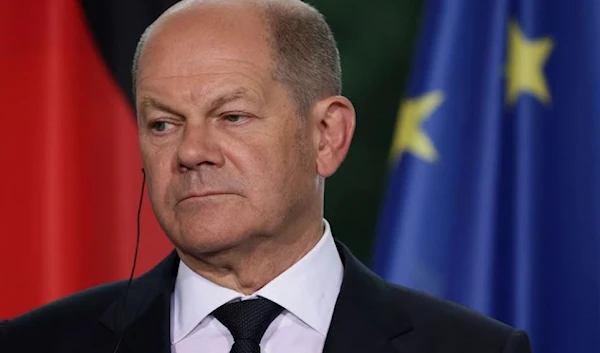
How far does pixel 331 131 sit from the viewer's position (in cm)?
191

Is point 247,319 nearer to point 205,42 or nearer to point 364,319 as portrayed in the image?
point 364,319

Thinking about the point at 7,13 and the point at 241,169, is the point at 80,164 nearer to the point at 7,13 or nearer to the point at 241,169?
the point at 7,13

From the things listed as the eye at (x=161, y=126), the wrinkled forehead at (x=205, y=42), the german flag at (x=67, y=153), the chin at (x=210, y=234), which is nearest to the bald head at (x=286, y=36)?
the wrinkled forehead at (x=205, y=42)

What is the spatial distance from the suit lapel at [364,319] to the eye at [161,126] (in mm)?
383

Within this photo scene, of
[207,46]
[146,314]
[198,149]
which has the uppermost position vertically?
[207,46]

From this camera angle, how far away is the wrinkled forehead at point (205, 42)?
1767 millimetres

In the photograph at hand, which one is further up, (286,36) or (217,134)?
(286,36)

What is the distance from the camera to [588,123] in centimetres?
239

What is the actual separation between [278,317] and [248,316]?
53 mm

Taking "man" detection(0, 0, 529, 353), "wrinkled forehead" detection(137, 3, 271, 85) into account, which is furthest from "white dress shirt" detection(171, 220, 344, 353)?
"wrinkled forehead" detection(137, 3, 271, 85)

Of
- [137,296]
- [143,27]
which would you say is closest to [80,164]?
[143,27]

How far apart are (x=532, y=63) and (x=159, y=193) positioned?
1003mm

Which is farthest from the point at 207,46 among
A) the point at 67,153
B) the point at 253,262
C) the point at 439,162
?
the point at 439,162

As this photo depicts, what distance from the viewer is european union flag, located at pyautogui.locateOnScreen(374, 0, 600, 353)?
2410 millimetres
